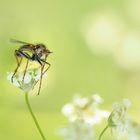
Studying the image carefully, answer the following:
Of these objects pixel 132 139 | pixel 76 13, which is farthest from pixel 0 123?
pixel 132 139

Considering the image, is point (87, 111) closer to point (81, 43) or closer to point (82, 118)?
point (82, 118)

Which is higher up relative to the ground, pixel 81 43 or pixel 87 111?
pixel 81 43

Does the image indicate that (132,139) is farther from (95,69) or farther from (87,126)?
(95,69)

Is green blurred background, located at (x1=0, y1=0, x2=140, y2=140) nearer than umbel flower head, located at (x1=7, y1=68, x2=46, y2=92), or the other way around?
umbel flower head, located at (x1=7, y1=68, x2=46, y2=92)

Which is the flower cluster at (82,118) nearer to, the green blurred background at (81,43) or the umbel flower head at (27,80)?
the umbel flower head at (27,80)

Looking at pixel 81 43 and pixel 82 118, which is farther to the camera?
pixel 81 43

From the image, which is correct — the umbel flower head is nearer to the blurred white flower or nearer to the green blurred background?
the blurred white flower

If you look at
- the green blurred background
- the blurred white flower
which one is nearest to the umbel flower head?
the blurred white flower

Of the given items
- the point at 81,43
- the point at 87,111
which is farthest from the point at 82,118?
the point at 81,43
